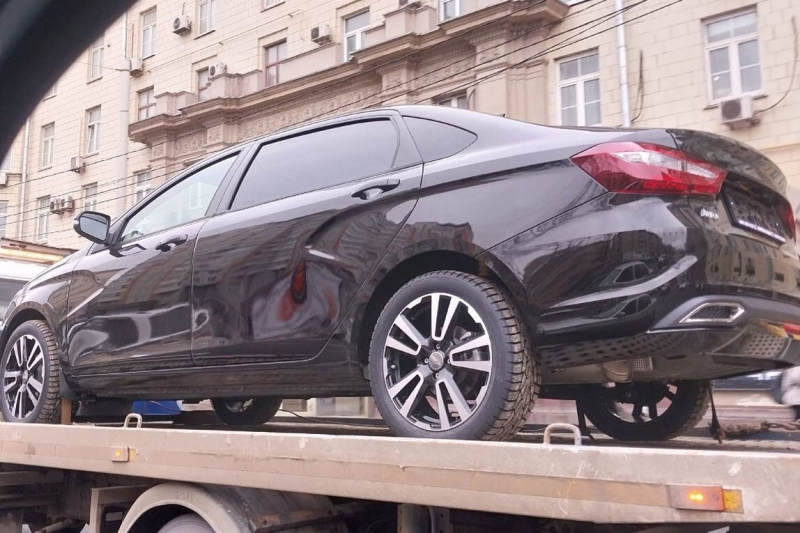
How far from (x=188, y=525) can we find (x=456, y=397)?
117cm

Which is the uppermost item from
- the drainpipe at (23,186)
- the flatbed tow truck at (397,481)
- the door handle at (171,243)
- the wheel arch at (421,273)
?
the drainpipe at (23,186)

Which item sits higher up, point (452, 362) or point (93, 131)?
point (93, 131)

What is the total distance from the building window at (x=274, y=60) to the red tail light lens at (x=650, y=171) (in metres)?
19.7

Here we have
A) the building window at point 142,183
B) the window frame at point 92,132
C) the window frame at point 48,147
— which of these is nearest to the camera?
the building window at point 142,183

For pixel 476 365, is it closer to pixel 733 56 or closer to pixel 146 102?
pixel 733 56

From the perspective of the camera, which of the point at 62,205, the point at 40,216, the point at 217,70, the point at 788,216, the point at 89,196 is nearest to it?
the point at 788,216

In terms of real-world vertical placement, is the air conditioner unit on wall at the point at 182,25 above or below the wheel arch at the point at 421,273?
above

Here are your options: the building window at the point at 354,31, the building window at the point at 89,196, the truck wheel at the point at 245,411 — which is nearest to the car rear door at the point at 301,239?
the truck wheel at the point at 245,411

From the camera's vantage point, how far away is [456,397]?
2.66 metres

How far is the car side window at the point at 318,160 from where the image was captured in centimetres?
334

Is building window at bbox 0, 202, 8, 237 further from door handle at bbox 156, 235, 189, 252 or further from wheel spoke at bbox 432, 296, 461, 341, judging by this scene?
wheel spoke at bbox 432, 296, 461, 341

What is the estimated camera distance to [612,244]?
2.45m

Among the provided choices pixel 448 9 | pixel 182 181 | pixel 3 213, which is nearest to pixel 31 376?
pixel 182 181

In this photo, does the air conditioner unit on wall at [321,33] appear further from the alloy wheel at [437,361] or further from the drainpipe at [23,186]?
the alloy wheel at [437,361]
